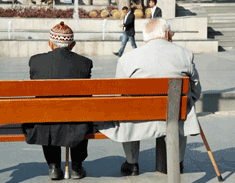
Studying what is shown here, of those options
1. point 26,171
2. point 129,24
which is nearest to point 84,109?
point 26,171

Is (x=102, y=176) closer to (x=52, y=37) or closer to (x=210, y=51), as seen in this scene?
(x=52, y=37)

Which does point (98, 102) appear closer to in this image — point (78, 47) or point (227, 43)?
point (78, 47)

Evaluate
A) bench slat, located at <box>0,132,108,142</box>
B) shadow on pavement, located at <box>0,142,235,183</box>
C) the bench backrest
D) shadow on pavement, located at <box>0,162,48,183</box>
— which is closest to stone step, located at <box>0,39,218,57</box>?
shadow on pavement, located at <box>0,142,235,183</box>

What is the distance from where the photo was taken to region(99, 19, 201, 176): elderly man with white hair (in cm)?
379

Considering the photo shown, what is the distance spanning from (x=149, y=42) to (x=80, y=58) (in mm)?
627

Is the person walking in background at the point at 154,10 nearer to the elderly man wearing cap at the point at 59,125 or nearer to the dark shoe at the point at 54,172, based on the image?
the elderly man wearing cap at the point at 59,125

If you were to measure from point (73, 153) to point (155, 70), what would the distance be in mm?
1051

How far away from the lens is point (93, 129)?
3828 mm

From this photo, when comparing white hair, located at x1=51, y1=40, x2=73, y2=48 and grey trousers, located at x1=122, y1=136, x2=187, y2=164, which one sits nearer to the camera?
white hair, located at x1=51, y1=40, x2=73, y2=48

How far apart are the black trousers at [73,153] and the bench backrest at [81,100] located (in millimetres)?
508

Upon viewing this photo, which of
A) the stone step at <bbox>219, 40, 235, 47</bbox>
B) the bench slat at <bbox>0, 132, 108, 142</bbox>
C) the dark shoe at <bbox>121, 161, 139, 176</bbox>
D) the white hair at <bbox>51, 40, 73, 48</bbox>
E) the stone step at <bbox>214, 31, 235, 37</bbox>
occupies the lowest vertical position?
the stone step at <bbox>219, 40, 235, 47</bbox>

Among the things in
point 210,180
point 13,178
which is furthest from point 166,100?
point 13,178

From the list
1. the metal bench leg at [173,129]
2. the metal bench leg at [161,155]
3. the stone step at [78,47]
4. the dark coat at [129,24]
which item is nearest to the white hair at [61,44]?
the metal bench leg at [173,129]

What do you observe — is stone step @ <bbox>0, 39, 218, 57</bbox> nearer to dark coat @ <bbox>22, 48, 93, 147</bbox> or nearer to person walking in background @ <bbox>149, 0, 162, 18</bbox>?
person walking in background @ <bbox>149, 0, 162, 18</bbox>
